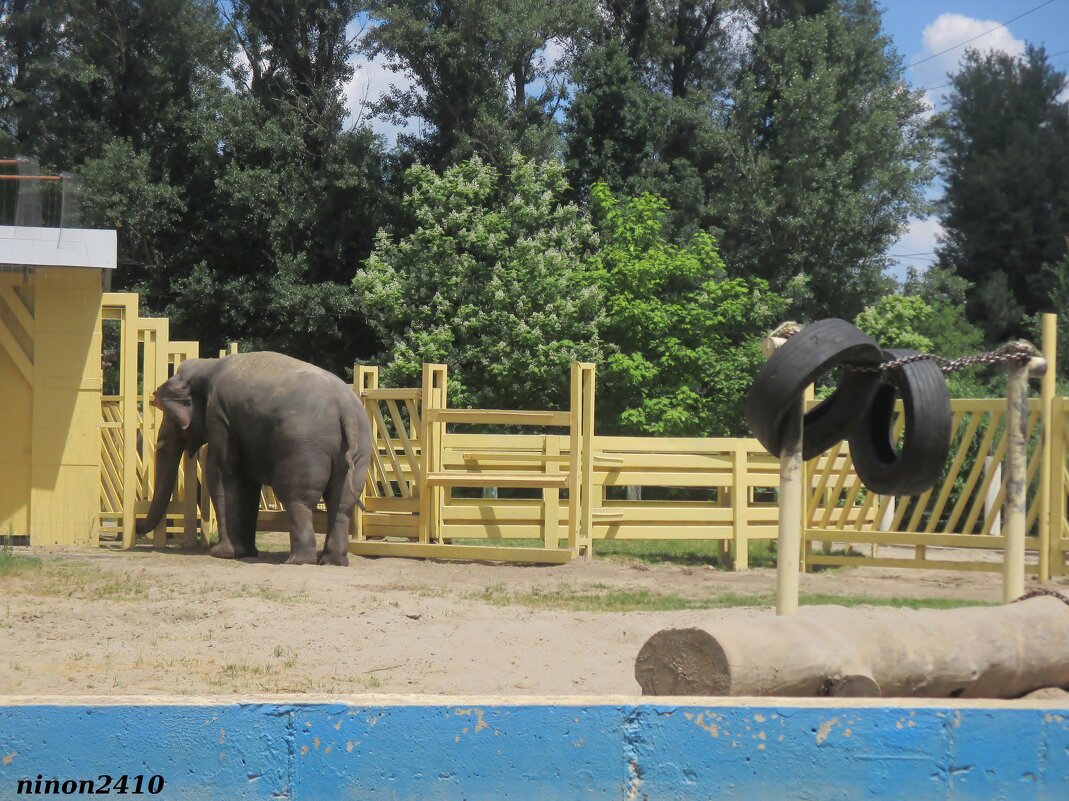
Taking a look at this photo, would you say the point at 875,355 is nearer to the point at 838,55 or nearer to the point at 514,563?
the point at 514,563

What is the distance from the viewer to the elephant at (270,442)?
13172mm

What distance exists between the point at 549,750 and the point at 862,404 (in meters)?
3.63

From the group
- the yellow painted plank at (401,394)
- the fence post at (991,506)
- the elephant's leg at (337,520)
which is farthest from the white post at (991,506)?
the elephant's leg at (337,520)

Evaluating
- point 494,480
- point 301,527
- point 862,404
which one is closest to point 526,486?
point 494,480

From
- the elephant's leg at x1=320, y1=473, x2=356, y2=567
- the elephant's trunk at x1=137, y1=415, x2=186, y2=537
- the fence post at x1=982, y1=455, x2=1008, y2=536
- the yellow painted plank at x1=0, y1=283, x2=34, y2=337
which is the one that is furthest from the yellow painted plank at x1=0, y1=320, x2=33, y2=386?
the fence post at x1=982, y1=455, x2=1008, y2=536

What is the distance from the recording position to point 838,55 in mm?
35219

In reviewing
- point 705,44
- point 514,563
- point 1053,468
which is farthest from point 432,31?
point 1053,468

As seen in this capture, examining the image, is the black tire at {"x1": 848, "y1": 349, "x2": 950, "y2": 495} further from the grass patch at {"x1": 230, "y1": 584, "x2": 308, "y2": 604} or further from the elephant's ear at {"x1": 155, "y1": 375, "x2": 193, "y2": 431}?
the elephant's ear at {"x1": 155, "y1": 375, "x2": 193, "y2": 431}

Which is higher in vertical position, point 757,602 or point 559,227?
point 559,227

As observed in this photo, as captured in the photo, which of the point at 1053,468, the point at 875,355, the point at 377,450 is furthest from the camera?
the point at 377,450

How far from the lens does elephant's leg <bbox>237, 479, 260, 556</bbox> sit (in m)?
13.9

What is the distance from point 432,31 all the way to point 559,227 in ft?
21.1

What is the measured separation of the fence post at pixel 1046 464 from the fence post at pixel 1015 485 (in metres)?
4.63

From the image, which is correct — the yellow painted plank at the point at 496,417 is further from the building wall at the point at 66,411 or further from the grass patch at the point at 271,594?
the building wall at the point at 66,411
